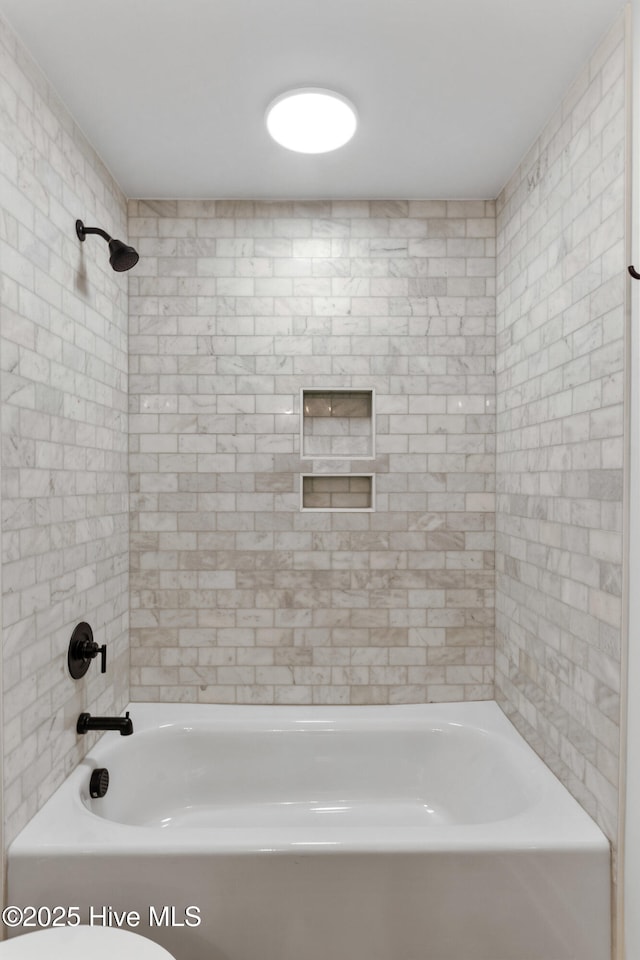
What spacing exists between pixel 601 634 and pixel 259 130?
1.85 m

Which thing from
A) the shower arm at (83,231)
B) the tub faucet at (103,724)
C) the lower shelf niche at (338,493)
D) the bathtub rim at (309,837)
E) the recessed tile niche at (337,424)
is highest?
the shower arm at (83,231)

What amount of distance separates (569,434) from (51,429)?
1530 mm

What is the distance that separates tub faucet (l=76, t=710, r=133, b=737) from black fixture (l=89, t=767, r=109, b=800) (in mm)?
130

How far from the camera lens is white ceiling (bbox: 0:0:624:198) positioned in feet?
4.96

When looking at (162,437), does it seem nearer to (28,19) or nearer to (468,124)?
(28,19)

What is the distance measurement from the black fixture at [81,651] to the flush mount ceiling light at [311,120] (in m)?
1.70

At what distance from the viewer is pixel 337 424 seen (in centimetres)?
258

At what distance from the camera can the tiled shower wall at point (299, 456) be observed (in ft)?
8.25

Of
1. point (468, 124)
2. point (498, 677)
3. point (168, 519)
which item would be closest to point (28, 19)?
point (468, 124)

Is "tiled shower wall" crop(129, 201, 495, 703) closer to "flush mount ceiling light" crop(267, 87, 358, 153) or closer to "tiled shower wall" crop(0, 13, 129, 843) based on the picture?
"tiled shower wall" crop(0, 13, 129, 843)

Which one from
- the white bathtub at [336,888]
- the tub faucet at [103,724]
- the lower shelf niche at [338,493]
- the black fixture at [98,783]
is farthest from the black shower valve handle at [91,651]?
the lower shelf niche at [338,493]

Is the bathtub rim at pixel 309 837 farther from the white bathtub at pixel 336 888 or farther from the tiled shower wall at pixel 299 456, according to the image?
the tiled shower wall at pixel 299 456

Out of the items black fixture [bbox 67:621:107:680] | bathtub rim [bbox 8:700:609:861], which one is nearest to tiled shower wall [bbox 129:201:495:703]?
black fixture [bbox 67:621:107:680]

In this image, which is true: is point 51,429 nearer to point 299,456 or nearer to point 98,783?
point 299,456
